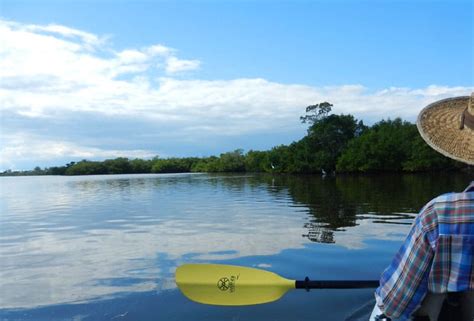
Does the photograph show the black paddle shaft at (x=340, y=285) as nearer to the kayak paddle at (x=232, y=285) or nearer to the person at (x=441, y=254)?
the kayak paddle at (x=232, y=285)

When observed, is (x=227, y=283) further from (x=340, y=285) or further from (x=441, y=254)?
(x=441, y=254)

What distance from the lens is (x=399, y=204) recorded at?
20.7m

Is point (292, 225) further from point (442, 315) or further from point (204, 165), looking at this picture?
point (204, 165)

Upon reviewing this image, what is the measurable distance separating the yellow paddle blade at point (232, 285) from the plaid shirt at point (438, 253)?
7.78 ft

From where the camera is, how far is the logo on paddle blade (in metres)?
4.84

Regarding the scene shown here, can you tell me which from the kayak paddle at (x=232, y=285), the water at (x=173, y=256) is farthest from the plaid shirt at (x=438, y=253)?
the water at (x=173, y=256)

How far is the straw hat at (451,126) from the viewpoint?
252 cm

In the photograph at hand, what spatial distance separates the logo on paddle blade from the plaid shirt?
8.32 feet

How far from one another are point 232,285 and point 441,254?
9.51 ft

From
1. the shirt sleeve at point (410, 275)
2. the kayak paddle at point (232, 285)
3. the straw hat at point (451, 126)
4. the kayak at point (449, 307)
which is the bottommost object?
the kayak paddle at point (232, 285)

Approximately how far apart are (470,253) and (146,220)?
16388 mm

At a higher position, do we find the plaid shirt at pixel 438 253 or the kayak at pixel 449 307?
the plaid shirt at pixel 438 253

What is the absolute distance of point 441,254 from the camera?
2.31m

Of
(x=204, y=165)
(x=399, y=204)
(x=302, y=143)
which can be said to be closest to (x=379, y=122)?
(x=302, y=143)
